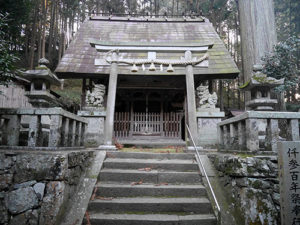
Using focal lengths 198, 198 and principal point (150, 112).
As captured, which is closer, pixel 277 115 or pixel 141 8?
pixel 277 115

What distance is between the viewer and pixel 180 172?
4113 mm

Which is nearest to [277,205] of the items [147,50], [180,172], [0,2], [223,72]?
[180,172]

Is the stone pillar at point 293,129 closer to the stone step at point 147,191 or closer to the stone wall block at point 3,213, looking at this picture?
the stone step at point 147,191

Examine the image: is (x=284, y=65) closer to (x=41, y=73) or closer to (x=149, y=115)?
(x=149, y=115)

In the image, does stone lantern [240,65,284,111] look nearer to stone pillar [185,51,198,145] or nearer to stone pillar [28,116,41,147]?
stone pillar [185,51,198,145]

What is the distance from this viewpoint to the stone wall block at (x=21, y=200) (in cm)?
290

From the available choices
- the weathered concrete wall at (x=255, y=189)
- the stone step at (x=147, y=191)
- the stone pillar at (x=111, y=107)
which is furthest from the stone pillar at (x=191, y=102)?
the weathered concrete wall at (x=255, y=189)

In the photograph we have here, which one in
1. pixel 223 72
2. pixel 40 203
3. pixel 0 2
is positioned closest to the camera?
pixel 40 203

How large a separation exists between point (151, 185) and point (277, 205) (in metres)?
2.03

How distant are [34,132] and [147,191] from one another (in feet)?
7.44

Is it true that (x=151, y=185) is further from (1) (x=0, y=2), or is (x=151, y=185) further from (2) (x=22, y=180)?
(1) (x=0, y=2)

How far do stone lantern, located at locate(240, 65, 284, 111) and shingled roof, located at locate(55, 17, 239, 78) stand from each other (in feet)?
5.91

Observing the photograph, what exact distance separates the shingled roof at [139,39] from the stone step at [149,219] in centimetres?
471

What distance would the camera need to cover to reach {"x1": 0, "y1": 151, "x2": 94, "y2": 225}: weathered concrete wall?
2.87 m
